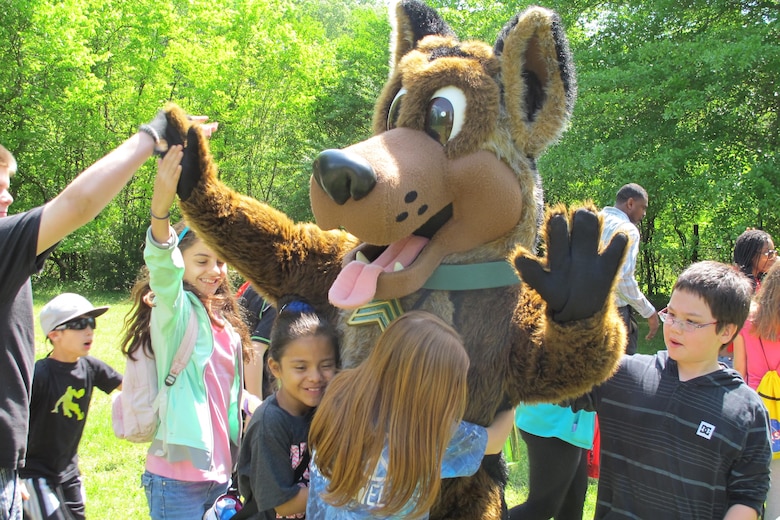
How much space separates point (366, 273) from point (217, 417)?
41.2 inches

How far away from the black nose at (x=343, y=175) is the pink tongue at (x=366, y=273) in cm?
26

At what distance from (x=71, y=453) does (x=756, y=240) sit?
198 inches

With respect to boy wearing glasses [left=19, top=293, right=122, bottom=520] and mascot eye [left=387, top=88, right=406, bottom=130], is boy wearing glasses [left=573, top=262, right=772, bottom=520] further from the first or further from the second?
boy wearing glasses [left=19, top=293, right=122, bottom=520]

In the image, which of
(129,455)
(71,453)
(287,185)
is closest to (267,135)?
(287,185)

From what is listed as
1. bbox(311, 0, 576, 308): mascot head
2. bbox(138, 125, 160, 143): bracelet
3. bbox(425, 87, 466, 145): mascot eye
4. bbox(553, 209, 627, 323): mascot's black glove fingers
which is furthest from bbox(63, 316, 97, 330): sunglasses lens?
bbox(553, 209, 627, 323): mascot's black glove fingers

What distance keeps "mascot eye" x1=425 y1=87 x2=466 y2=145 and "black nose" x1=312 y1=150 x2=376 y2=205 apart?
1.19 feet

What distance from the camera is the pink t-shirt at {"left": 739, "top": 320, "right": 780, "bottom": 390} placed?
3.53 m

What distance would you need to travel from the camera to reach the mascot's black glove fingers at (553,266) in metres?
1.74

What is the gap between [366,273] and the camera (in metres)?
2.00

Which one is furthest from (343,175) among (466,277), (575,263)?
(575,263)

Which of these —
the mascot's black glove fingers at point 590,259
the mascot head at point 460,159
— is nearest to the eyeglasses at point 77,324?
the mascot head at point 460,159

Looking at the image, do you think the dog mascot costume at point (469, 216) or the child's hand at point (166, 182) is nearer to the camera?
the dog mascot costume at point (469, 216)

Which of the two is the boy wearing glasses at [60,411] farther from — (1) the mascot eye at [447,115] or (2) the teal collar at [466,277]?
(1) the mascot eye at [447,115]

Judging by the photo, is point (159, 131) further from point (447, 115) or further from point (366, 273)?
point (447, 115)
